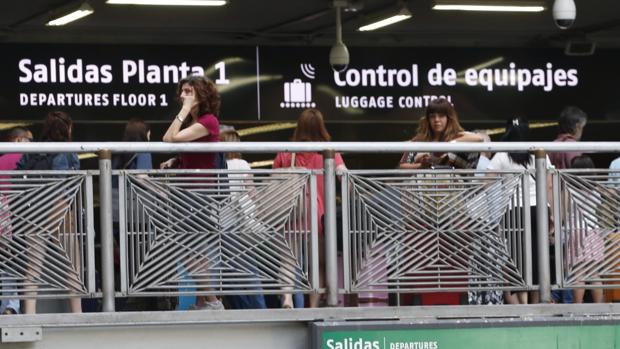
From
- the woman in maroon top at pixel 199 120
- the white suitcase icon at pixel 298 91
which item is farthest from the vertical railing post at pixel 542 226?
the white suitcase icon at pixel 298 91

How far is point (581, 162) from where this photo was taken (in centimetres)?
1080

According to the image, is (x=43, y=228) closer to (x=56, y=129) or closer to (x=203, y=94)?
(x=56, y=129)

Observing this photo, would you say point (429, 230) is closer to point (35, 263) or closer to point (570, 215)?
point (570, 215)

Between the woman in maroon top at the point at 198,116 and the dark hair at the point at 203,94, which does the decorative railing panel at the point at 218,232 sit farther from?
the dark hair at the point at 203,94

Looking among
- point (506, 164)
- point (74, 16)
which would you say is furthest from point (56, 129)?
point (74, 16)

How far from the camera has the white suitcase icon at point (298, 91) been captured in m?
18.6

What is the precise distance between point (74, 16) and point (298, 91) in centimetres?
350

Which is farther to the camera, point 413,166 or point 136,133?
point 136,133

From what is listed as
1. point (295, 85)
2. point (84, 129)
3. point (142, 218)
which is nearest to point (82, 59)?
point (84, 129)

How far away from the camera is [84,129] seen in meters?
17.7

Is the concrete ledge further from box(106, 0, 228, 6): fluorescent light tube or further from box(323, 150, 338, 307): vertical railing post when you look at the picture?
box(106, 0, 228, 6): fluorescent light tube

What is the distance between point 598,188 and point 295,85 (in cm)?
893

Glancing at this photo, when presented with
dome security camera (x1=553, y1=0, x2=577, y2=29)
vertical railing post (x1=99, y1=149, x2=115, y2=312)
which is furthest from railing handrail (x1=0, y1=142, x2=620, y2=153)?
dome security camera (x1=553, y1=0, x2=577, y2=29)

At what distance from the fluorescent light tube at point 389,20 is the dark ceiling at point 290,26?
13 cm
